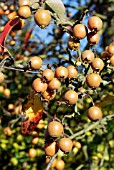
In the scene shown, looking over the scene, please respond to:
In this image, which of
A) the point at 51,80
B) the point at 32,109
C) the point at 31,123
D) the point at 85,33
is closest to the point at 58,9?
the point at 85,33

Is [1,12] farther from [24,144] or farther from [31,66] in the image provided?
[31,66]

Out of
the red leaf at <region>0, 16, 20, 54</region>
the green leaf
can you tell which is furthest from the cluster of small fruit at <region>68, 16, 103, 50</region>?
the red leaf at <region>0, 16, 20, 54</region>

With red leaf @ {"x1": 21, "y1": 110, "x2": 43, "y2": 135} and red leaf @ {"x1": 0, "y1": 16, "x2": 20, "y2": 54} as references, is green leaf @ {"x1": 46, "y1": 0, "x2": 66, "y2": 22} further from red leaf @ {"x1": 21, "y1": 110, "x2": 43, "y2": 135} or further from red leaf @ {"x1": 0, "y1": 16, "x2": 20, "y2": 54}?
red leaf @ {"x1": 21, "y1": 110, "x2": 43, "y2": 135}

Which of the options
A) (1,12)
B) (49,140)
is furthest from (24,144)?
(49,140)

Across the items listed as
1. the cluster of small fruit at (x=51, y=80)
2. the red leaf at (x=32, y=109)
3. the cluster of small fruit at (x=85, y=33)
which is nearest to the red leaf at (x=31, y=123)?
the red leaf at (x=32, y=109)

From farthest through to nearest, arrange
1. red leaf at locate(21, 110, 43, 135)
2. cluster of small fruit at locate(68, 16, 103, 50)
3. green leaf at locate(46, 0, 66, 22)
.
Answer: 1. red leaf at locate(21, 110, 43, 135)
2. green leaf at locate(46, 0, 66, 22)
3. cluster of small fruit at locate(68, 16, 103, 50)

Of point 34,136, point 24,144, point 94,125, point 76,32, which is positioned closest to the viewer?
point 76,32

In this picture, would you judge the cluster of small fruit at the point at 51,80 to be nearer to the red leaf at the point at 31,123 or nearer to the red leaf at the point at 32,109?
the red leaf at the point at 32,109

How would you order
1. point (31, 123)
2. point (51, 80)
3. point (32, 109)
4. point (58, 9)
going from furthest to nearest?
point (31, 123) < point (32, 109) < point (58, 9) < point (51, 80)

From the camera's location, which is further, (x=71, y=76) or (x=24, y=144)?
(x=24, y=144)

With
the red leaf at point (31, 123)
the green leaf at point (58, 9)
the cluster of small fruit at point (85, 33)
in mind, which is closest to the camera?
the cluster of small fruit at point (85, 33)

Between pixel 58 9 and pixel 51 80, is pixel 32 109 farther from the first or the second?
pixel 58 9
